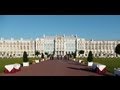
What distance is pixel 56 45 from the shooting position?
81.3m

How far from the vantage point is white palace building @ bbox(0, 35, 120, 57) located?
269ft

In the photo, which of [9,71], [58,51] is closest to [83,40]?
[58,51]

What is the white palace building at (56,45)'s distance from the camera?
81938 millimetres
